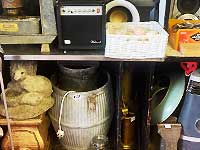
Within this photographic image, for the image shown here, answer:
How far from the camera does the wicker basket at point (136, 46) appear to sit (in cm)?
131

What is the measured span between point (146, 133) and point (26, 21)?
81cm

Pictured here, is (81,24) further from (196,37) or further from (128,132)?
(128,132)

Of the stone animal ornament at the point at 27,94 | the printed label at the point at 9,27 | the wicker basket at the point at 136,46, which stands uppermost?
the printed label at the point at 9,27

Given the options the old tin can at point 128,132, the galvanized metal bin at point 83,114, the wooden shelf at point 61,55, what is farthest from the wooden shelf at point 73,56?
the old tin can at point 128,132

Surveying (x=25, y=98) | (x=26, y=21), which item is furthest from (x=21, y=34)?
(x=25, y=98)

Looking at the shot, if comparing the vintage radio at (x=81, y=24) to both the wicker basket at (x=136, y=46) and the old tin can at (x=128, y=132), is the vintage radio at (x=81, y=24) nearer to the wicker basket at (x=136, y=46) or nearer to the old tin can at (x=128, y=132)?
the wicker basket at (x=136, y=46)

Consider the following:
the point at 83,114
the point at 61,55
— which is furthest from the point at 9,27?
the point at 83,114

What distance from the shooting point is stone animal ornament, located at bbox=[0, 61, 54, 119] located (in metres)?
1.43

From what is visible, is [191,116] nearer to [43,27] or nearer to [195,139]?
[195,139]

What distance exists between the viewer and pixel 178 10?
5.28ft

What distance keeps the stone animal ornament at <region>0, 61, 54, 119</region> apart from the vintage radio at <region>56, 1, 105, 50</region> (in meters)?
0.20

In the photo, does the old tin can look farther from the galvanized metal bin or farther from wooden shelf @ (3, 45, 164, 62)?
wooden shelf @ (3, 45, 164, 62)

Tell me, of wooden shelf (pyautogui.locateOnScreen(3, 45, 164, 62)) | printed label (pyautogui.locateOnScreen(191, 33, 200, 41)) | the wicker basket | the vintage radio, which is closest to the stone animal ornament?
wooden shelf (pyautogui.locateOnScreen(3, 45, 164, 62))

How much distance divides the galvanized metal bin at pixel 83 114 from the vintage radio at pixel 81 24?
0.26 metres
